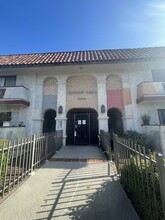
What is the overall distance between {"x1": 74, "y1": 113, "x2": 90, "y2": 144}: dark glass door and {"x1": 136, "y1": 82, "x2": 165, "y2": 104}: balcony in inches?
206

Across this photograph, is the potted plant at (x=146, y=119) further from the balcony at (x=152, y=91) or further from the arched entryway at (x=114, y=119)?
the arched entryway at (x=114, y=119)

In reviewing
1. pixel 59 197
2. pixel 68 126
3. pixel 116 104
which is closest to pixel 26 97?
pixel 68 126

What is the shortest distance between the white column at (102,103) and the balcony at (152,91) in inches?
117

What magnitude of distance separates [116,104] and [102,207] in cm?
996

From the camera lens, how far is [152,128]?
9.51 metres

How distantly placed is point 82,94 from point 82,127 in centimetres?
313

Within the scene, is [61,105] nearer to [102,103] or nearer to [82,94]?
[82,94]

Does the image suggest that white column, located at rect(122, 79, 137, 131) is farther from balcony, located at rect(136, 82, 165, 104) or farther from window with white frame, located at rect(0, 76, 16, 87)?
window with white frame, located at rect(0, 76, 16, 87)

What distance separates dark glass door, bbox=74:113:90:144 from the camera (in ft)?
41.1

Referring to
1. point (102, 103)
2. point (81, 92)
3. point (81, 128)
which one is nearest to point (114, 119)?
point (102, 103)

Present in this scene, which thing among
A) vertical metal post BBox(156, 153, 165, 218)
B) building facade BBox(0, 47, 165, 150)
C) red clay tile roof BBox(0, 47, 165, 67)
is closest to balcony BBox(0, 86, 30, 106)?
building facade BBox(0, 47, 165, 150)

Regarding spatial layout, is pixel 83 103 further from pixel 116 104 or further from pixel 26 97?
pixel 26 97

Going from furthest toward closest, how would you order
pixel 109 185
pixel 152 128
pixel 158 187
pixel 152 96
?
pixel 152 96
pixel 152 128
pixel 109 185
pixel 158 187

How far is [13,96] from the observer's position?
1123cm
